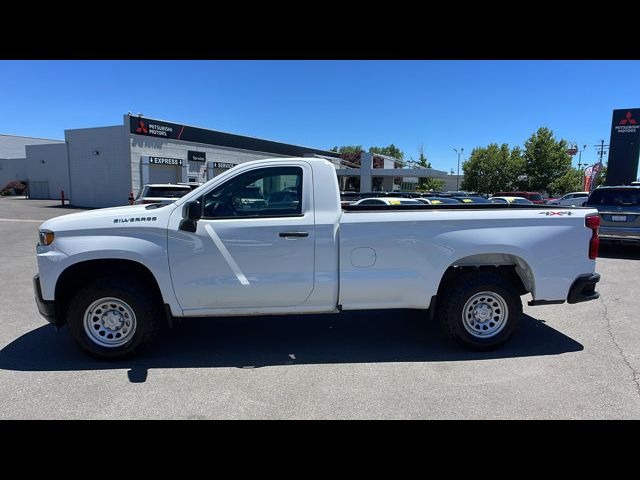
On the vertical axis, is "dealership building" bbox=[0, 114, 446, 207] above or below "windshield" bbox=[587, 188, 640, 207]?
above

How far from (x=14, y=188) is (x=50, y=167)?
11.4 metres

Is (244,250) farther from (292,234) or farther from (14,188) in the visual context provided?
(14,188)

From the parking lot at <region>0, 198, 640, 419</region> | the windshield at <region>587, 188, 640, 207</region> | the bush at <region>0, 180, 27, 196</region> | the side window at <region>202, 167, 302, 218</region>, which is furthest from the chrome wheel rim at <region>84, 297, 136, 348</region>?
the bush at <region>0, 180, 27, 196</region>

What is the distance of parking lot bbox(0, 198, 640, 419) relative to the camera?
10.5 feet

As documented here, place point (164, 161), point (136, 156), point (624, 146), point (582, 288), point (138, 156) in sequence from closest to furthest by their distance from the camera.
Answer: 1. point (582, 288)
2. point (624, 146)
3. point (136, 156)
4. point (138, 156)
5. point (164, 161)

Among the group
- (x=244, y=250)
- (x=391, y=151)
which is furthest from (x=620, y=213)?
(x=391, y=151)

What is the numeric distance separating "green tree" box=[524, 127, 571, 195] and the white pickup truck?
141 ft

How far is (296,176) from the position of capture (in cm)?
419

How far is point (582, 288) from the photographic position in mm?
4297

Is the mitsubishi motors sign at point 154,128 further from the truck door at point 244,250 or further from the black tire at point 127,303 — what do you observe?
the truck door at point 244,250

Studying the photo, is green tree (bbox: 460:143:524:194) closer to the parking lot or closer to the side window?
the parking lot

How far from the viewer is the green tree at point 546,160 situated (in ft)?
134
